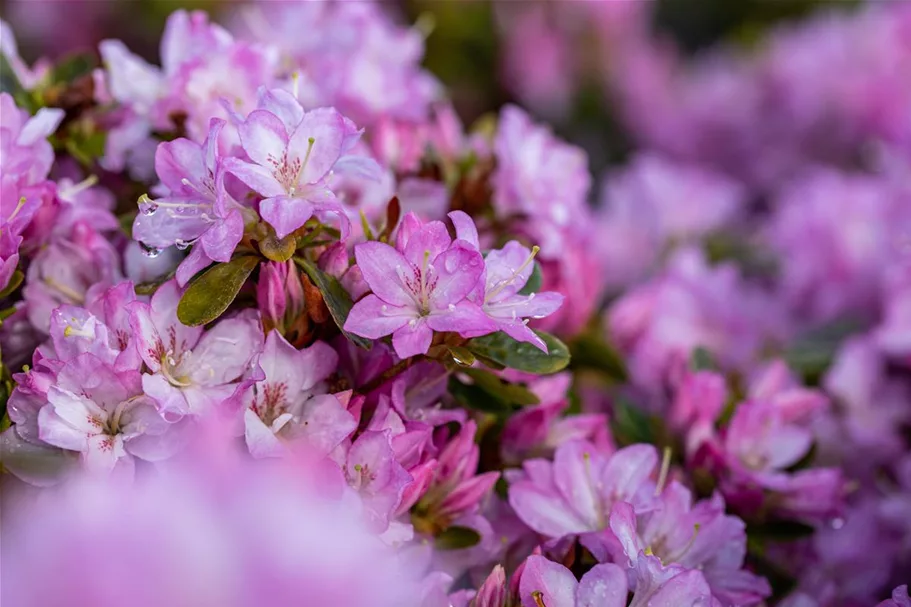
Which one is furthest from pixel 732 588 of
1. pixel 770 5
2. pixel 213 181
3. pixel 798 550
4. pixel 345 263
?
pixel 770 5

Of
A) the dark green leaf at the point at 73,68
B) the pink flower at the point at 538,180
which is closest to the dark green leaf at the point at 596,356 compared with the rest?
the pink flower at the point at 538,180

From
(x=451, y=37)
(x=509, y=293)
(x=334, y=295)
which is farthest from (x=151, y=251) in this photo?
(x=451, y=37)

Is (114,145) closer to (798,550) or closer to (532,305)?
(532,305)

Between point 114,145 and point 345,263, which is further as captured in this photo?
point 114,145

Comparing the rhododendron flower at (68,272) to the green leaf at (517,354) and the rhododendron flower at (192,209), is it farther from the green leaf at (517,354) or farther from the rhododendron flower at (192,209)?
the green leaf at (517,354)

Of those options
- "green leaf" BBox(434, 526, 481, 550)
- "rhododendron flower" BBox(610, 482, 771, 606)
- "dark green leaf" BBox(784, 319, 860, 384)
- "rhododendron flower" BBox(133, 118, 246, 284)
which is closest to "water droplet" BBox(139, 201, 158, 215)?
"rhododendron flower" BBox(133, 118, 246, 284)

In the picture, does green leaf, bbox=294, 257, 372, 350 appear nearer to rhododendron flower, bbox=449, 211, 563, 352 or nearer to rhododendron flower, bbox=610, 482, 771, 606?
rhododendron flower, bbox=449, 211, 563, 352
